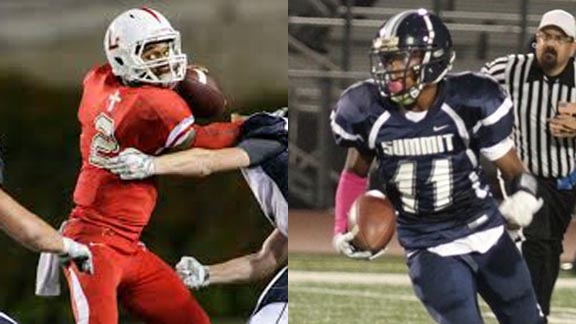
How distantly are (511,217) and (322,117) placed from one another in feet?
1.93

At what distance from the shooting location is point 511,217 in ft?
13.0

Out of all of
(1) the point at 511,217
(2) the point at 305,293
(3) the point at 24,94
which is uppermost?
(3) the point at 24,94

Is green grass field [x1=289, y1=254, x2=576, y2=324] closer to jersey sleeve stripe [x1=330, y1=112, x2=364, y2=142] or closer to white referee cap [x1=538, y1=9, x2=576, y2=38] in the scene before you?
jersey sleeve stripe [x1=330, y1=112, x2=364, y2=142]

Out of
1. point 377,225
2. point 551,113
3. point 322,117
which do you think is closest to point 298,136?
point 322,117

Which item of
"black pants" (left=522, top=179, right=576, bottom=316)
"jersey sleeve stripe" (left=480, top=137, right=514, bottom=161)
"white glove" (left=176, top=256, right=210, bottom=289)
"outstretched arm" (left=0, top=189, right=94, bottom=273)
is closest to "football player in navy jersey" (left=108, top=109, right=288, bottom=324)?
"white glove" (left=176, top=256, right=210, bottom=289)

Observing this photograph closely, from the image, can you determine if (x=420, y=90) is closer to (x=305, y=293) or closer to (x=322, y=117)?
(x=322, y=117)

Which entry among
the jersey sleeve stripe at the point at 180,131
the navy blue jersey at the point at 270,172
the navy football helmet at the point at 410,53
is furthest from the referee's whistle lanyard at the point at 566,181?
the jersey sleeve stripe at the point at 180,131

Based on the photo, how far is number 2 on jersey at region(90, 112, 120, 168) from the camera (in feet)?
12.8

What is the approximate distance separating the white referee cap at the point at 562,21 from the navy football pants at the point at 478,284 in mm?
588

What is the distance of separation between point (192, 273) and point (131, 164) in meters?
0.42

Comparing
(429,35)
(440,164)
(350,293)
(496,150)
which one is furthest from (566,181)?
(350,293)

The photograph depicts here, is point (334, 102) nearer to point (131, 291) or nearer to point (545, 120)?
point (545, 120)

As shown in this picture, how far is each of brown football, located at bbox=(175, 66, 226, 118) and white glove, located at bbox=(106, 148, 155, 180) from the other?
0.63 feet

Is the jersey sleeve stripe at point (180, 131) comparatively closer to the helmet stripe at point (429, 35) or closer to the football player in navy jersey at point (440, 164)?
the football player in navy jersey at point (440, 164)
